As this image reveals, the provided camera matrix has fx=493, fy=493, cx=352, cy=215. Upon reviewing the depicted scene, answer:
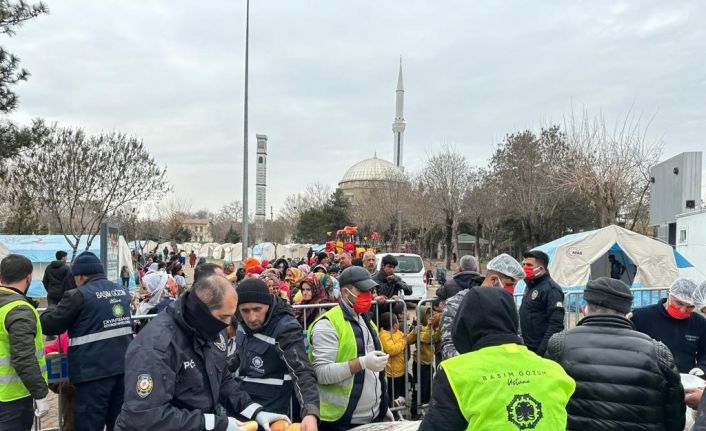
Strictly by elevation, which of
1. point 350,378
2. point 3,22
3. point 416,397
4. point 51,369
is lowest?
point 416,397

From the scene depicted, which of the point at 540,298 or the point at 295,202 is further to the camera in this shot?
the point at 295,202

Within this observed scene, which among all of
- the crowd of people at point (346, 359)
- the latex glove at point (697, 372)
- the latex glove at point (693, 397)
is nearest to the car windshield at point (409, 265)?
the crowd of people at point (346, 359)

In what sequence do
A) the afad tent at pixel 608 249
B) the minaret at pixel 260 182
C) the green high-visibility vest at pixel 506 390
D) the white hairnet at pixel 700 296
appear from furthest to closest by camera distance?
1. the minaret at pixel 260 182
2. the afad tent at pixel 608 249
3. the white hairnet at pixel 700 296
4. the green high-visibility vest at pixel 506 390

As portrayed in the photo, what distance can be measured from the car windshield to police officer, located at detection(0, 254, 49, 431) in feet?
42.1

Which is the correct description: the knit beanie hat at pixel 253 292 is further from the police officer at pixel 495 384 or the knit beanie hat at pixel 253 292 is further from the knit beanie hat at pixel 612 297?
the knit beanie hat at pixel 612 297

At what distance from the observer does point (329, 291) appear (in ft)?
25.0

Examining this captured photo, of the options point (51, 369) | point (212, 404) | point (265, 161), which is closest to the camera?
point (212, 404)

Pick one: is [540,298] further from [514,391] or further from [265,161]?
[265,161]

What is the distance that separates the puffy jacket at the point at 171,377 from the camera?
2059 mm

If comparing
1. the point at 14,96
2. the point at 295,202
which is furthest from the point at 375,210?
the point at 14,96

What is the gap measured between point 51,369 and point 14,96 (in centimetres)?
1003

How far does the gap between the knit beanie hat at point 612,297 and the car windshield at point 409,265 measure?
12958 mm

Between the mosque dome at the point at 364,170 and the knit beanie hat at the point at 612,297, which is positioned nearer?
the knit beanie hat at the point at 612,297

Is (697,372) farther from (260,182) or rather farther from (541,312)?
(260,182)
